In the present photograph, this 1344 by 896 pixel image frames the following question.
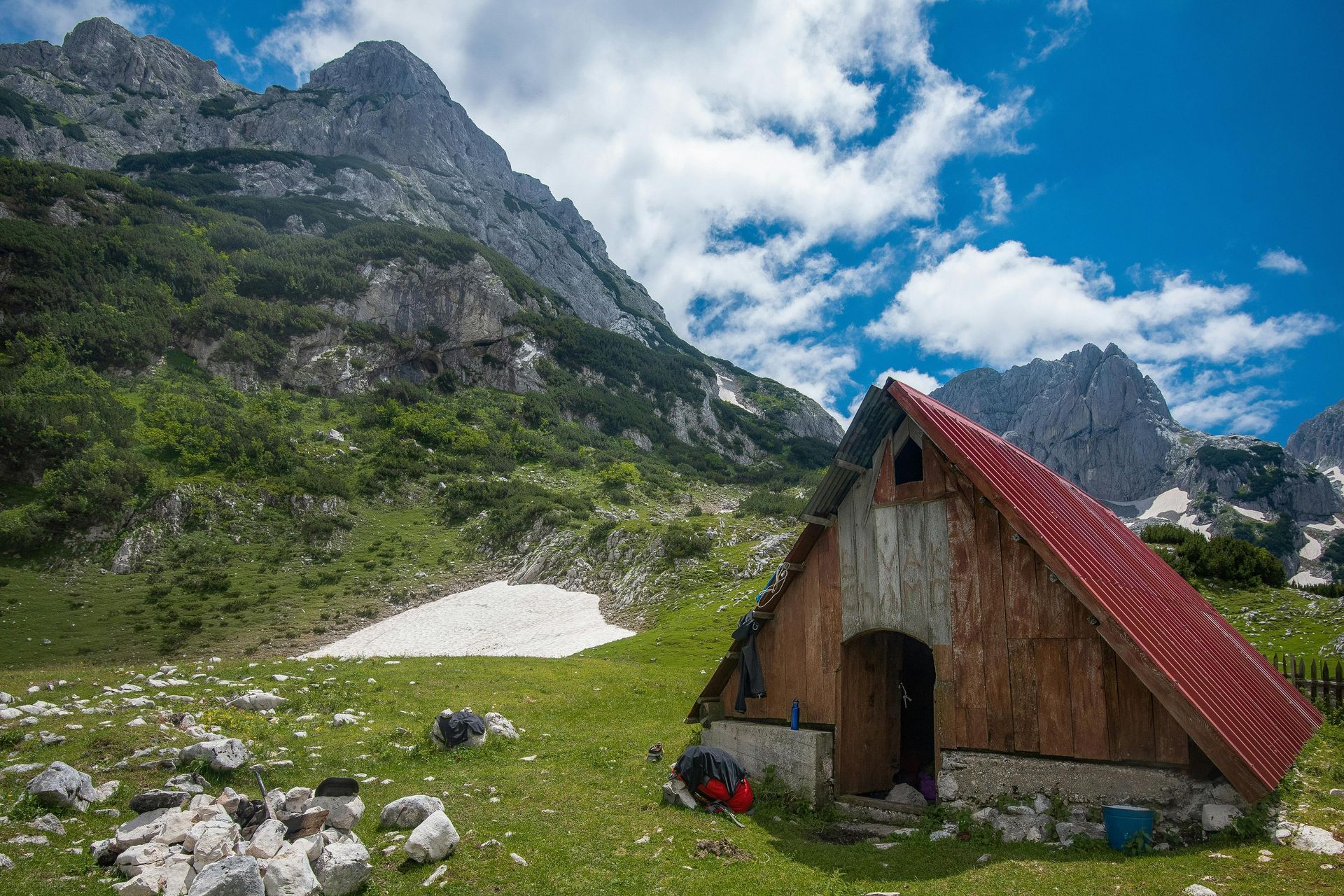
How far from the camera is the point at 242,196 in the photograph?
131m

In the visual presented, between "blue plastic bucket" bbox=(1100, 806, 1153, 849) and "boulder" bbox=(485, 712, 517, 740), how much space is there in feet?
43.5

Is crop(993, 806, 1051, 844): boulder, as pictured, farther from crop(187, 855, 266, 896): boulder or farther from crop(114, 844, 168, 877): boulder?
crop(114, 844, 168, 877): boulder

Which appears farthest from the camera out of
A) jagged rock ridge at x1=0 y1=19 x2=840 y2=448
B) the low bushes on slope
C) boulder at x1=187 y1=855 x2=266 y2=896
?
jagged rock ridge at x1=0 y1=19 x2=840 y2=448

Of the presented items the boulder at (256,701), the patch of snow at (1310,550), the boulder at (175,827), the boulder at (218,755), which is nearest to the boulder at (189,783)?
the boulder at (218,755)

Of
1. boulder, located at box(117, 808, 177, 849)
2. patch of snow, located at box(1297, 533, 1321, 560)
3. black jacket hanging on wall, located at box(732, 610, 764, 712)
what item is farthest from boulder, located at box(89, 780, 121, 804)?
patch of snow, located at box(1297, 533, 1321, 560)

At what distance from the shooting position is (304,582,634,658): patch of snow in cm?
3816

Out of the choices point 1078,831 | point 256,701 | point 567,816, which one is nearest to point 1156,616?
point 1078,831

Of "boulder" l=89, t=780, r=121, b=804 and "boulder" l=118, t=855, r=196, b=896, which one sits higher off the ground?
"boulder" l=118, t=855, r=196, b=896

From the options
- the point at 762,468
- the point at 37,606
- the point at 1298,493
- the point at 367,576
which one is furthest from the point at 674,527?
the point at 1298,493

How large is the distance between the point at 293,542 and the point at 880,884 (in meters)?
58.6

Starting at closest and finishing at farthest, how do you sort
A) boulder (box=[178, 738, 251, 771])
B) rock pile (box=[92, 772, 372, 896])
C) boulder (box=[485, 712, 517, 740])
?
1. rock pile (box=[92, 772, 372, 896])
2. boulder (box=[178, 738, 251, 771])
3. boulder (box=[485, 712, 517, 740])

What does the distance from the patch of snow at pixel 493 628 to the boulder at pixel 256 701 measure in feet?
52.6

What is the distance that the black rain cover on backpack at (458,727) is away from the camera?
51.9 ft

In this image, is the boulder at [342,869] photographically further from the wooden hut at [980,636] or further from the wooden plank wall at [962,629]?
the wooden plank wall at [962,629]
